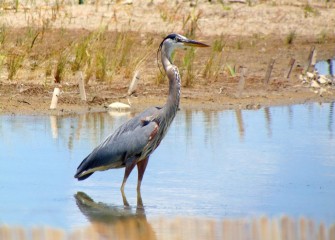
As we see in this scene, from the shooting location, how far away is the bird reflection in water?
7473mm

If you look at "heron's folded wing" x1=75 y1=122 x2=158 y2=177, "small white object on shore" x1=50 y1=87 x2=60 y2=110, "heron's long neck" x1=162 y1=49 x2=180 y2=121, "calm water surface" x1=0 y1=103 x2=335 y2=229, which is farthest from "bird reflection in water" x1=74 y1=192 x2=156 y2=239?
"small white object on shore" x1=50 y1=87 x2=60 y2=110

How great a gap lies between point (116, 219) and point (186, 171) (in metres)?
1.91

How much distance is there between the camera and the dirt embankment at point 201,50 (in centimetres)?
1447

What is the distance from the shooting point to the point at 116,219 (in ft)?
26.3

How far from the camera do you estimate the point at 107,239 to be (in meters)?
7.25

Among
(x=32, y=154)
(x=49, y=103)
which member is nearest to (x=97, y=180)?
(x=32, y=154)

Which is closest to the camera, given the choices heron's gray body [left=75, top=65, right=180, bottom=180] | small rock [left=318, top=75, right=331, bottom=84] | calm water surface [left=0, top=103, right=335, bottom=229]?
calm water surface [left=0, top=103, right=335, bottom=229]

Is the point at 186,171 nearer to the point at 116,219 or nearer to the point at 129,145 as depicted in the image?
the point at 129,145

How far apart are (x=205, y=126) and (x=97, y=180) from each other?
3092mm

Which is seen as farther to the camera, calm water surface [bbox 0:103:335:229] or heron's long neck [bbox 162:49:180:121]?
heron's long neck [bbox 162:49:180:121]

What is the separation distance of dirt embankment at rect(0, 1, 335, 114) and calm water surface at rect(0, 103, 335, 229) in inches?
51.8

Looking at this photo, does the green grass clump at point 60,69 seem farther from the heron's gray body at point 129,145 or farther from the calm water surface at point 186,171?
the heron's gray body at point 129,145

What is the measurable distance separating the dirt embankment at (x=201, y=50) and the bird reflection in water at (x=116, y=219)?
4.87 meters

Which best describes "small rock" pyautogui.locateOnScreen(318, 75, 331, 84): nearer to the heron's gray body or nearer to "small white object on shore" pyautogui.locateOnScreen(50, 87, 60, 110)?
"small white object on shore" pyautogui.locateOnScreen(50, 87, 60, 110)
